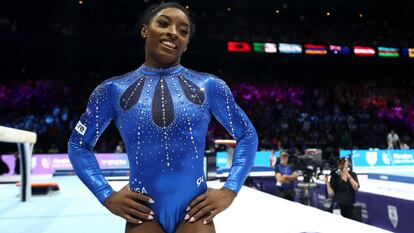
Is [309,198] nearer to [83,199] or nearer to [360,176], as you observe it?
[360,176]

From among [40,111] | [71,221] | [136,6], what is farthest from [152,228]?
[136,6]

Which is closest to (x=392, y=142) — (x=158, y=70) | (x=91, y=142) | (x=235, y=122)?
(x=235, y=122)

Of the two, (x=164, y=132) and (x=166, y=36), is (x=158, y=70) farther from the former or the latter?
(x=164, y=132)

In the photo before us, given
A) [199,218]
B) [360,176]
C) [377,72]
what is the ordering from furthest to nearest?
1. [377,72]
2. [360,176]
3. [199,218]

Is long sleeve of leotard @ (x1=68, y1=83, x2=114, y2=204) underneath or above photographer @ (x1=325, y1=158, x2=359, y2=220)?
above

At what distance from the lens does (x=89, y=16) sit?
63.4ft

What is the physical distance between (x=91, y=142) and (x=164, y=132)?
0.38 metres

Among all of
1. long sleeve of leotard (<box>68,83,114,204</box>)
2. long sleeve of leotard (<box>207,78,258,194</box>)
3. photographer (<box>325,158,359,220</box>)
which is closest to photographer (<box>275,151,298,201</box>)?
photographer (<box>325,158,359,220</box>)

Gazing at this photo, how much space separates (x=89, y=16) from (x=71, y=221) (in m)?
17.3

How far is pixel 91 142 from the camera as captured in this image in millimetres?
1811

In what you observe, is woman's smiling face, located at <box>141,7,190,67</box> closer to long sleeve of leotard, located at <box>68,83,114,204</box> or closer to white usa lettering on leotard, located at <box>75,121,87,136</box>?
long sleeve of leotard, located at <box>68,83,114,204</box>

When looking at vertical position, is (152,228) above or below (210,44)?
below

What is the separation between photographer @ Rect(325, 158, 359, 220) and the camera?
5.89 m

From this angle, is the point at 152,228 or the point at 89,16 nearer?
the point at 152,228
